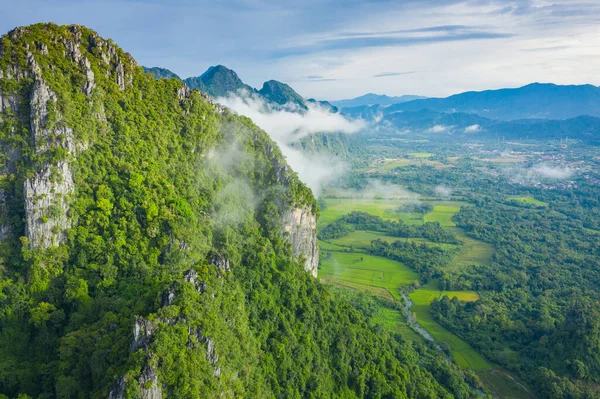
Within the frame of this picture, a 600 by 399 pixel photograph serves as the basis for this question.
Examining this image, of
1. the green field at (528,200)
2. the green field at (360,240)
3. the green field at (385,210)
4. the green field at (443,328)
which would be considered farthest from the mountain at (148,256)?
the green field at (528,200)

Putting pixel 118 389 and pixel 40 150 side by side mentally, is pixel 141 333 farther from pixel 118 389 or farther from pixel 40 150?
pixel 40 150

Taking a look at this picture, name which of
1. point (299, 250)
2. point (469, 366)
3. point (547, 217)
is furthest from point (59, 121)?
point (547, 217)

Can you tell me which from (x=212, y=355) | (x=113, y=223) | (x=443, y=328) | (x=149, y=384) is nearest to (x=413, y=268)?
(x=443, y=328)

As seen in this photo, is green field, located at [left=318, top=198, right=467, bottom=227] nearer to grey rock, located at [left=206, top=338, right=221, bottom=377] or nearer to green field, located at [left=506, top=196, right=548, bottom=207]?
green field, located at [left=506, top=196, right=548, bottom=207]

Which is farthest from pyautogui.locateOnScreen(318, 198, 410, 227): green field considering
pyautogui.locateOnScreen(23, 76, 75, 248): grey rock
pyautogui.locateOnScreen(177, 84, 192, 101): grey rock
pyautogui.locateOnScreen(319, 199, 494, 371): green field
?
pyautogui.locateOnScreen(23, 76, 75, 248): grey rock

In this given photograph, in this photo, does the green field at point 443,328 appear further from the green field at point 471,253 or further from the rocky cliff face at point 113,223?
the rocky cliff face at point 113,223
